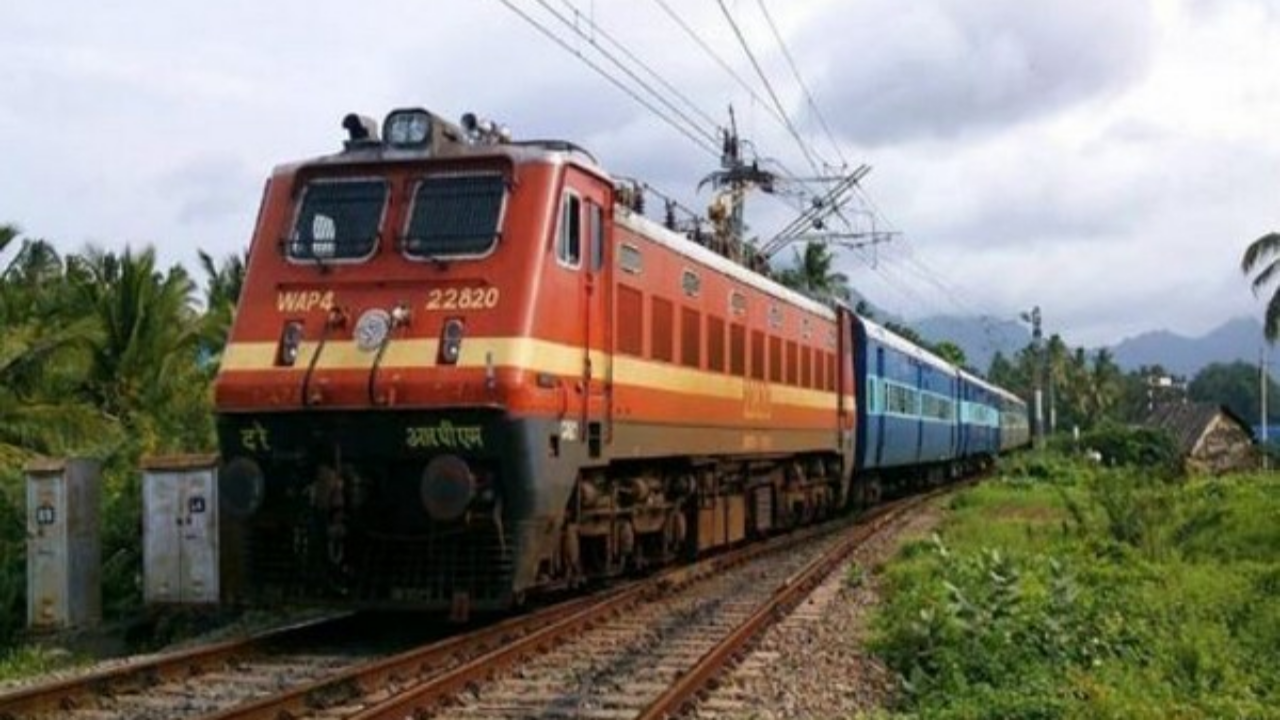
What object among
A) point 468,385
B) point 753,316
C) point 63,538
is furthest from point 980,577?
point 63,538

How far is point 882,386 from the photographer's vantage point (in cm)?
2777

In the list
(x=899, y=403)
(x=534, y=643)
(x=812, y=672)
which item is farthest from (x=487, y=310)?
(x=899, y=403)

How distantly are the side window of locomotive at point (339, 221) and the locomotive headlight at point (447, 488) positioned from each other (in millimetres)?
1950

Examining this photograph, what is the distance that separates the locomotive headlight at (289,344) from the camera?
11.0m

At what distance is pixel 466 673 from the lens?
9047mm

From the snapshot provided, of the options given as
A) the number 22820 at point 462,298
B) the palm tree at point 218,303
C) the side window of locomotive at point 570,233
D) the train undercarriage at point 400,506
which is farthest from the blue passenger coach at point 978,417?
the number 22820 at point 462,298

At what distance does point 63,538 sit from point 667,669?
637 centimetres

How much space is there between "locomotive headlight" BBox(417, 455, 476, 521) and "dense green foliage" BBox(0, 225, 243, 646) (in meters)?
5.30

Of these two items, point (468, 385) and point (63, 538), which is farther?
point (63, 538)

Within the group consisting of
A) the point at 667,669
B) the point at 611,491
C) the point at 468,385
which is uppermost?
the point at 468,385

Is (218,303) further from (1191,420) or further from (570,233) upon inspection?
(1191,420)

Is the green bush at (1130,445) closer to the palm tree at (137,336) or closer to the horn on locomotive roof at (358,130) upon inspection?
the palm tree at (137,336)

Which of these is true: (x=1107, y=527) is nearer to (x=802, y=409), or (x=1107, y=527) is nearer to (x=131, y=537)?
(x=802, y=409)

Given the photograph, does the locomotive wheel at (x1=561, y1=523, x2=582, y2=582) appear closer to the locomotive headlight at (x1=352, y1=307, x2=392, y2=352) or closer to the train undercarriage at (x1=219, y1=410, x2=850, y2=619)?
the train undercarriage at (x1=219, y1=410, x2=850, y2=619)
